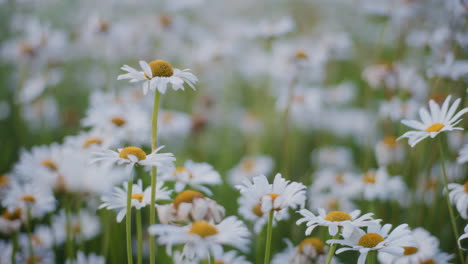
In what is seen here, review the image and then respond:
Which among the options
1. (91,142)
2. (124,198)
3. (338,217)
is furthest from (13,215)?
(338,217)

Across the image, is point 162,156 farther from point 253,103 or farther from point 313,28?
point 313,28

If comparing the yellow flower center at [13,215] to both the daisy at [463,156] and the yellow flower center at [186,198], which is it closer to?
the yellow flower center at [186,198]

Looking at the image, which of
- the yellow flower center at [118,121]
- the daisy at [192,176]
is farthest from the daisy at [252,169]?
the daisy at [192,176]

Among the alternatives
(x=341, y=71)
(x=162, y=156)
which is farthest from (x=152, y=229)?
(x=341, y=71)

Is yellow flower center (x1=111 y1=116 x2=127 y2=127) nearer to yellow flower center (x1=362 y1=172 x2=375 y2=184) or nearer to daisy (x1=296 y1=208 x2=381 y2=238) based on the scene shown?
daisy (x1=296 y1=208 x2=381 y2=238)

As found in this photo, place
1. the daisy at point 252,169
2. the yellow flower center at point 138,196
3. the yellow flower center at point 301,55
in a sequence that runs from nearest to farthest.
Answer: the yellow flower center at point 138,196 → the yellow flower center at point 301,55 → the daisy at point 252,169

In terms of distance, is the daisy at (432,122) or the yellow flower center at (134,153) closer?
the yellow flower center at (134,153)
